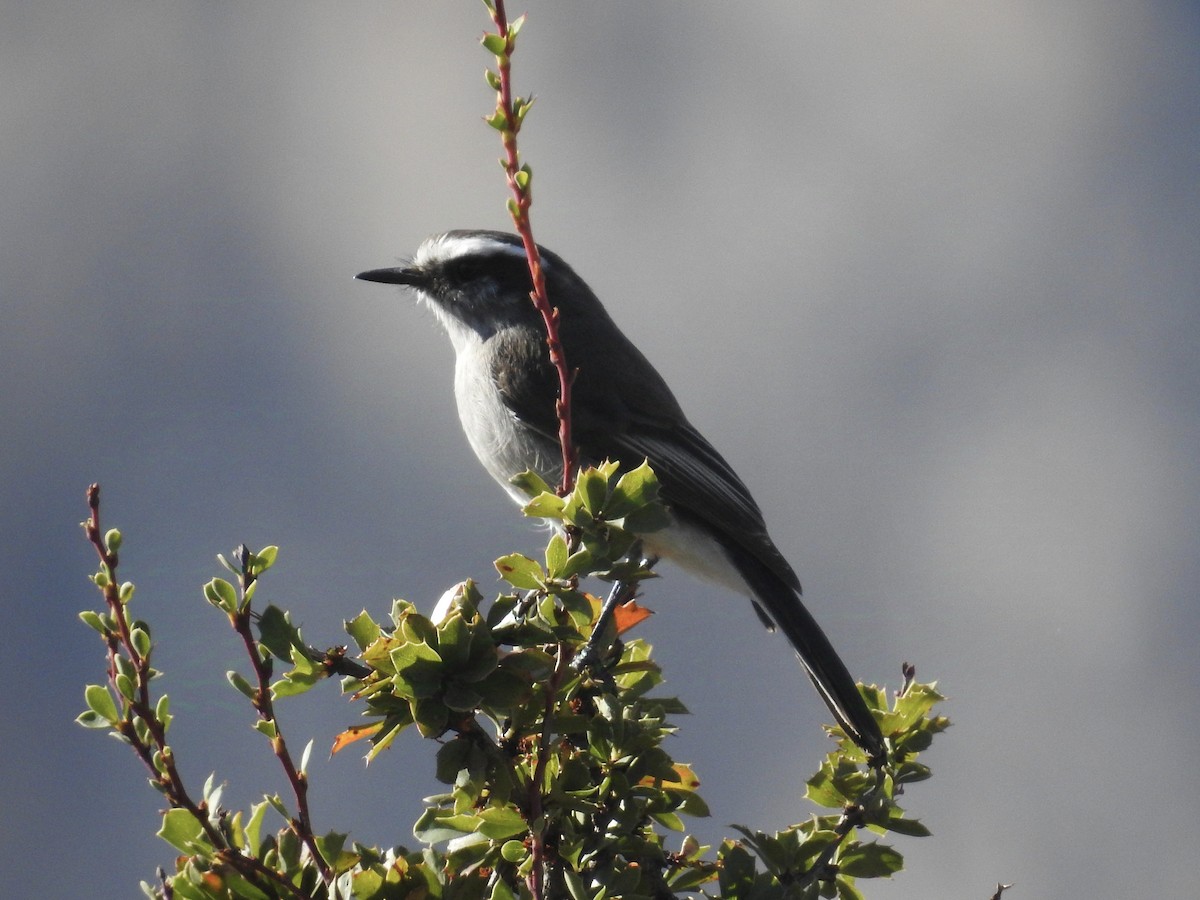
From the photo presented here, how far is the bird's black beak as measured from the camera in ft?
14.0

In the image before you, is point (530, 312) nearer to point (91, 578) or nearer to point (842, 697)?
point (842, 697)

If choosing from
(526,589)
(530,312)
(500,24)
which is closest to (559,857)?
(526,589)

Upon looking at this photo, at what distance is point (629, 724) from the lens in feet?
5.11

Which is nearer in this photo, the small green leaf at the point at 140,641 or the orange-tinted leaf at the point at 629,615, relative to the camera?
the small green leaf at the point at 140,641

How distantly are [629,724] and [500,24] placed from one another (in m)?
0.86

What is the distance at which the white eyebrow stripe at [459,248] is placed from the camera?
4328 millimetres

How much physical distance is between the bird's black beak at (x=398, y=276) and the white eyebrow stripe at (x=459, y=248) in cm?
6

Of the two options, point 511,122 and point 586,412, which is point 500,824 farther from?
point 586,412

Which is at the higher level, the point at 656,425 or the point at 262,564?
the point at 656,425

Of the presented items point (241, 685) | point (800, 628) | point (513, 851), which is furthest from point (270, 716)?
point (800, 628)

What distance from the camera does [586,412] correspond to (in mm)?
3699

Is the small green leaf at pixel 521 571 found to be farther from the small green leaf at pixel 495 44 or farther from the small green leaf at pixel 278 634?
the small green leaf at pixel 495 44

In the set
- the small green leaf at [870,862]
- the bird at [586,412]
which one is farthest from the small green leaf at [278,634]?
the bird at [586,412]

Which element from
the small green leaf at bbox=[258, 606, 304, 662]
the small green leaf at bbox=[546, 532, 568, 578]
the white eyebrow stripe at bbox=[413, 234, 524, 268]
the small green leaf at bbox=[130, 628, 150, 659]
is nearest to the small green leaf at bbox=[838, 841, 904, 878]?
the small green leaf at bbox=[546, 532, 568, 578]
